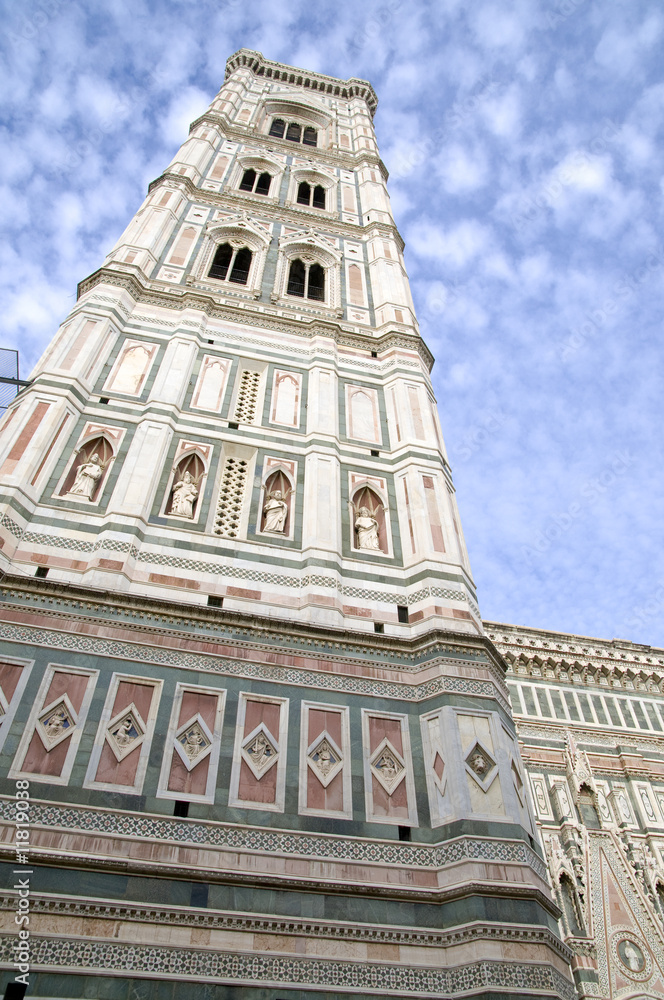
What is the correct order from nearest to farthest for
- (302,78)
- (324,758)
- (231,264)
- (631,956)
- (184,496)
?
(324,758)
(184,496)
(631,956)
(231,264)
(302,78)

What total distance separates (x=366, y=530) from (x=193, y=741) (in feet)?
12.8

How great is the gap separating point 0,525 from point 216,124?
16486mm

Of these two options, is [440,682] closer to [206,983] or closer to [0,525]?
[206,983]

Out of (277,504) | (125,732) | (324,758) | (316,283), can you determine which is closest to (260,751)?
(324,758)

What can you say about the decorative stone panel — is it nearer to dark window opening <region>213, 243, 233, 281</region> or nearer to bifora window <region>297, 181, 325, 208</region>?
dark window opening <region>213, 243, 233, 281</region>

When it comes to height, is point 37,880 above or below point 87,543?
below

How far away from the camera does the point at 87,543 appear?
28.1ft

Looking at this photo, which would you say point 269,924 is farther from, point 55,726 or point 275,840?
point 55,726

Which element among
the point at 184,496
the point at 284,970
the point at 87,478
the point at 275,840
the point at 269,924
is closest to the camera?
the point at 284,970

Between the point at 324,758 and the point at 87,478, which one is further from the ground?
the point at 87,478

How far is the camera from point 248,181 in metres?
19.6

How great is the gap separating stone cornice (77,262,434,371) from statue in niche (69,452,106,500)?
4.45 metres

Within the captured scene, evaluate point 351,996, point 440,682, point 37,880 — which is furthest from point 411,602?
point 37,880

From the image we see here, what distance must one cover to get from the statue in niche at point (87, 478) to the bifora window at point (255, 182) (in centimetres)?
1154
